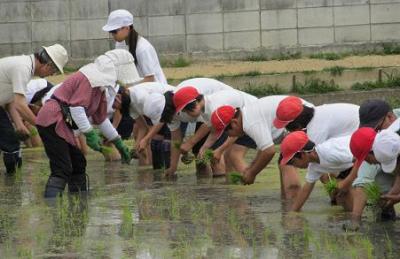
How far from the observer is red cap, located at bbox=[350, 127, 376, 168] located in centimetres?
779

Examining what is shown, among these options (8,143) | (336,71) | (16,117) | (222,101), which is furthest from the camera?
(336,71)

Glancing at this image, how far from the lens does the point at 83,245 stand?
7742mm

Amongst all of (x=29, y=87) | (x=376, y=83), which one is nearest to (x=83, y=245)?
(x=29, y=87)

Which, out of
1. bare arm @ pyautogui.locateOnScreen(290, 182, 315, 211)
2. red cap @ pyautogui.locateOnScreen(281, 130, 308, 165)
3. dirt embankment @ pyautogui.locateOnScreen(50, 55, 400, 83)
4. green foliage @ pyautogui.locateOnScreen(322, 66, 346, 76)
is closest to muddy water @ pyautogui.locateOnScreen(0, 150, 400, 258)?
bare arm @ pyautogui.locateOnScreen(290, 182, 315, 211)

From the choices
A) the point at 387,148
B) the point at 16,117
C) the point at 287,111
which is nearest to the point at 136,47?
the point at 16,117

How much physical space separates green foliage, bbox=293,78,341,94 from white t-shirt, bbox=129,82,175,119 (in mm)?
4579

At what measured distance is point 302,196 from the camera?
341 inches

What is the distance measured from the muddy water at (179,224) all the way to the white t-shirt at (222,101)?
71cm

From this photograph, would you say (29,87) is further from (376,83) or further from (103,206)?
(376,83)

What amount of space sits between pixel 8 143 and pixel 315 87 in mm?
5250

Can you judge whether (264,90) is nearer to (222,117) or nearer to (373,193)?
(222,117)

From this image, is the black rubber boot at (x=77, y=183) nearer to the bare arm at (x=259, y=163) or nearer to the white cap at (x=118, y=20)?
the bare arm at (x=259, y=163)

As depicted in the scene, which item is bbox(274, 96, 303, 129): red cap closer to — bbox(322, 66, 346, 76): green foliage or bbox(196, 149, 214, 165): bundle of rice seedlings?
bbox(196, 149, 214, 165): bundle of rice seedlings

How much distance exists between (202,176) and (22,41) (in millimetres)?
6892
